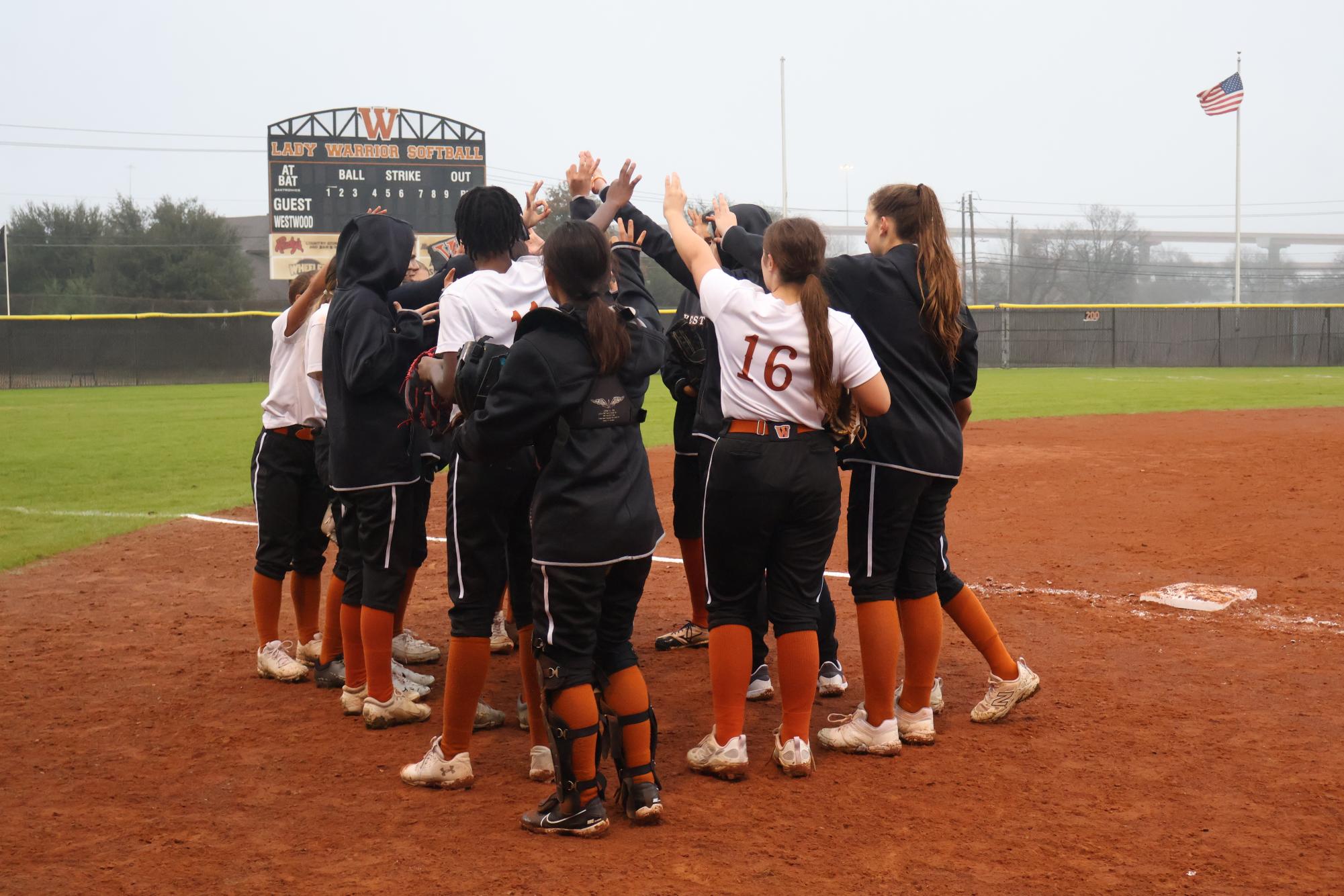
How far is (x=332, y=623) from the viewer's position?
5.04m

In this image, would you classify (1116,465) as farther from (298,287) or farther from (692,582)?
(298,287)

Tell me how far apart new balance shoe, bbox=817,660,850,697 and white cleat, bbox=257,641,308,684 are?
237cm

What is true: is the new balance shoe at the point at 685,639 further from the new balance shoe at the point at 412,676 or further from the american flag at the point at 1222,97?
the american flag at the point at 1222,97

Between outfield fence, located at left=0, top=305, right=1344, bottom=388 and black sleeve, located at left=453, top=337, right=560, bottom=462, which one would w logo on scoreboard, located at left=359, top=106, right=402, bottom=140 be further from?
black sleeve, located at left=453, top=337, right=560, bottom=462

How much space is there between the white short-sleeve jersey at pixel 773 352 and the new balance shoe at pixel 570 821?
1.34 metres

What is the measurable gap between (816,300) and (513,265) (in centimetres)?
115

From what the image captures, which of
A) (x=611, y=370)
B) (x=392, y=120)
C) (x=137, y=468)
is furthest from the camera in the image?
(x=392, y=120)

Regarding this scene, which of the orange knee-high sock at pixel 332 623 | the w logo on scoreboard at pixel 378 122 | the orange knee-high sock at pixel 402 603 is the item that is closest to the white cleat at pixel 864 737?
the orange knee-high sock at pixel 402 603

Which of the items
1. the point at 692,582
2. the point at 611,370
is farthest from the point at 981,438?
the point at 611,370

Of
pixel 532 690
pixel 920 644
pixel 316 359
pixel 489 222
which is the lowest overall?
pixel 532 690

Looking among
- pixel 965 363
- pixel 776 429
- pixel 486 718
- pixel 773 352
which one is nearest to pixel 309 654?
pixel 486 718

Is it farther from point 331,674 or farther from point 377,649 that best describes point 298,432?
point 377,649

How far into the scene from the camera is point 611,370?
3418 mm

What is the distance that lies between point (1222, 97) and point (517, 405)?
3922 centimetres
